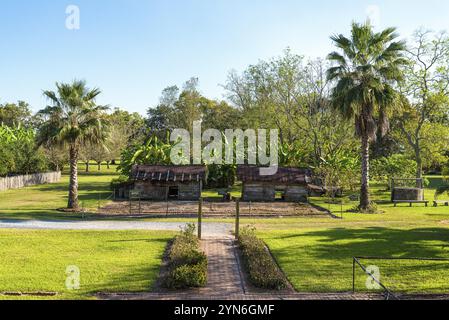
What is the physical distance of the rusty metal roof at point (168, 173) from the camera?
36344 mm

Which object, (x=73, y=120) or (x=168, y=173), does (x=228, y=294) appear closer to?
(x=73, y=120)

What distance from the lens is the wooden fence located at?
45875 millimetres

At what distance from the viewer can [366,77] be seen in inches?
1182

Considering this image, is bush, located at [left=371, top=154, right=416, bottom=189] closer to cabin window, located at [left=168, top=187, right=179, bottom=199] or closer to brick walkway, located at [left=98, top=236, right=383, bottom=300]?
cabin window, located at [left=168, top=187, right=179, bottom=199]

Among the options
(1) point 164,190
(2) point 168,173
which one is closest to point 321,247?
(2) point 168,173

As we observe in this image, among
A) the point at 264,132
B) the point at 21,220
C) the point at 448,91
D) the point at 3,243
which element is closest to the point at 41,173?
the point at 264,132

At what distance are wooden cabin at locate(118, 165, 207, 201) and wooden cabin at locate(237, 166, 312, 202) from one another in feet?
12.2

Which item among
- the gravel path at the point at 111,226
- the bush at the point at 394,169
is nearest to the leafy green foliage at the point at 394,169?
the bush at the point at 394,169

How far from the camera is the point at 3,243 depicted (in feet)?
60.4

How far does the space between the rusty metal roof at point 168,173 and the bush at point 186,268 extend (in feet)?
62.1

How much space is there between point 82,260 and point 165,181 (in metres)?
21.1

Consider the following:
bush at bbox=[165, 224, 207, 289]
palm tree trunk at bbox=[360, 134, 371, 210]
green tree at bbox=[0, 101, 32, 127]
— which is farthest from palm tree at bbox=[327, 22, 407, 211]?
green tree at bbox=[0, 101, 32, 127]

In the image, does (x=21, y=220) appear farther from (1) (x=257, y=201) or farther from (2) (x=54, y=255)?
(1) (x=257, y=201)
